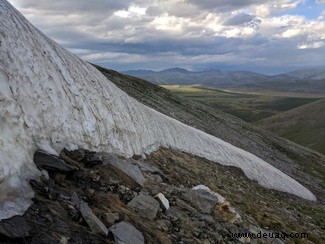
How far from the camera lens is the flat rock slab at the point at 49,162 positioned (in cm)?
986

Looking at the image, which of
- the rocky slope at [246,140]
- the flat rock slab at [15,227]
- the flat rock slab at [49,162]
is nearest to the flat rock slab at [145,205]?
the flat rock slab at [49,162]

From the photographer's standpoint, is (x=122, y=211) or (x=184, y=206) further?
(x=184, y=206)

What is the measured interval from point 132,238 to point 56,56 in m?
8.52

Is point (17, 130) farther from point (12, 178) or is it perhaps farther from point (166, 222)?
point (166, 222)

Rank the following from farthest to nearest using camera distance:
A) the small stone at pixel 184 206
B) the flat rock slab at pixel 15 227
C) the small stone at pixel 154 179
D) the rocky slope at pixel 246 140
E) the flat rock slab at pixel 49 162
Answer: the rocky slope at pixel 246 140 < the small stone at pixel 154 179 < the small stone at pixel 184 206 < the flat rock slab at pixel 49 162 < the flat rock slab at pixel 15 227

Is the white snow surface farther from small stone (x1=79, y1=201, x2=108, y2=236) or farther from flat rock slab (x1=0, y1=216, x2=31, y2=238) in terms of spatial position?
small stone (x1=79, y1=201, x2=108, y2=236)

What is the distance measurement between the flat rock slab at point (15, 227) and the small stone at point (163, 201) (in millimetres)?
4983

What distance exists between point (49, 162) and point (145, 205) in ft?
10.2

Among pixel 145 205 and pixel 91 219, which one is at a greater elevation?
pixel 91 219

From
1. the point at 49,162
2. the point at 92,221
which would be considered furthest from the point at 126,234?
the point at 49,162

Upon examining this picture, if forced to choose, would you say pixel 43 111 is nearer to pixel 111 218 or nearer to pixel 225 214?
pixel 111 218

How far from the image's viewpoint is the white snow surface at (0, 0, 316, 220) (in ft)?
29.3

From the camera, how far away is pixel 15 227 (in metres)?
7.39

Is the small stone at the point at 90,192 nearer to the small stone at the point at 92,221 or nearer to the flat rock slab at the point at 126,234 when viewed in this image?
the small stone at the point at 92,221
